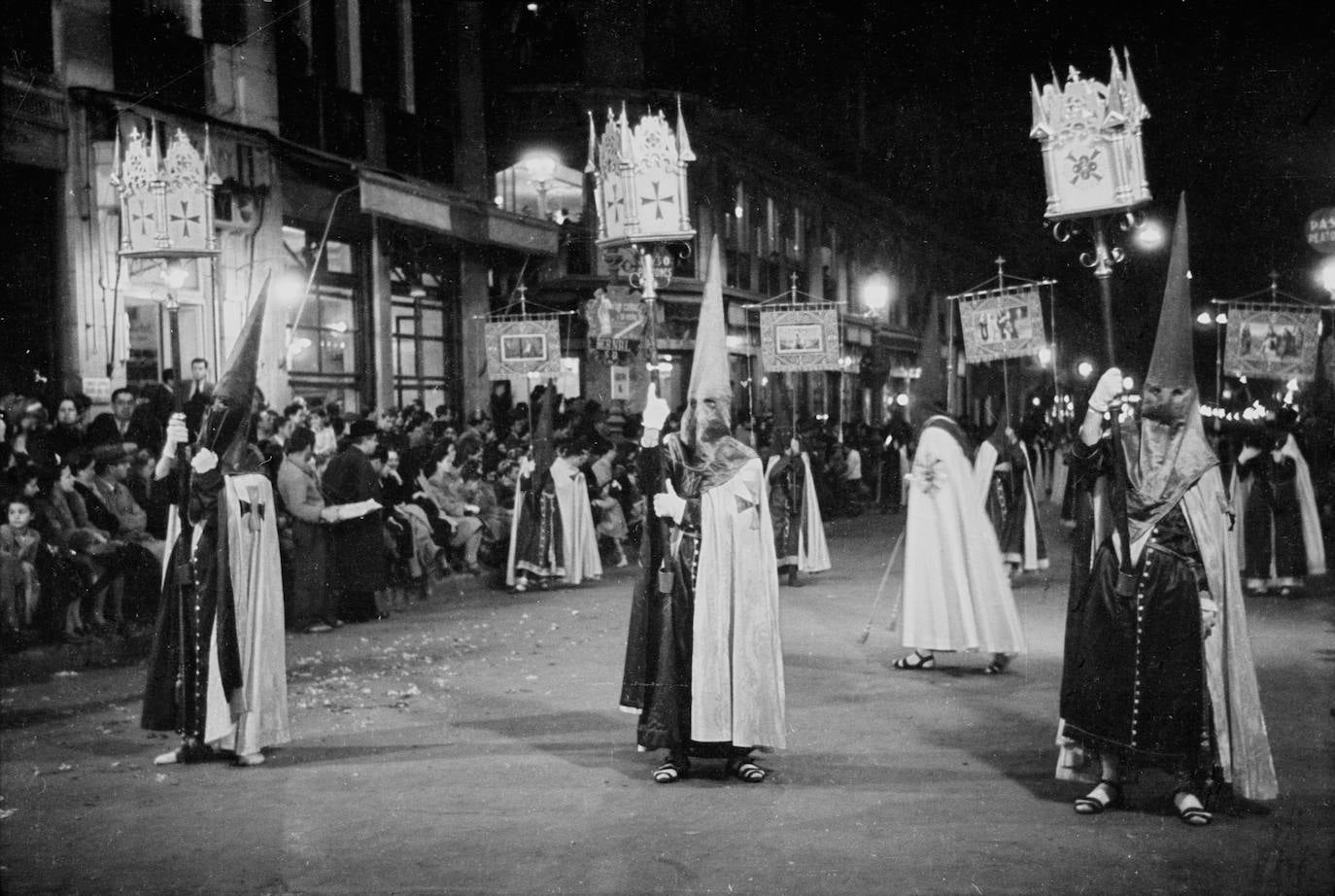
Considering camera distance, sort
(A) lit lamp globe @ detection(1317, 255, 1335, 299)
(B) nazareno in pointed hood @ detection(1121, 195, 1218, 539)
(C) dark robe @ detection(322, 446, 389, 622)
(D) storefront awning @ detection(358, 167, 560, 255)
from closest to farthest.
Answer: (B) nazareno in pointed hood @ detection(1121, 195, 1218, 539) < (C) dark robe @ detection(322, 446, 389, 622) < (D) storefront awning @ detection(358, 167, 560, 255) < (A) lit lamp globe @ detection(1317, 255, 1335, 299)

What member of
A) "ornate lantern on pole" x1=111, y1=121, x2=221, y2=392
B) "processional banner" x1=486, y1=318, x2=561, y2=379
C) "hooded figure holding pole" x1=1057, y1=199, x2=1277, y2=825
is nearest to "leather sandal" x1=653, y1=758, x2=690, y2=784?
"hooded figure holding pole" x1=1057, y1=199, x2=1277, y2=825

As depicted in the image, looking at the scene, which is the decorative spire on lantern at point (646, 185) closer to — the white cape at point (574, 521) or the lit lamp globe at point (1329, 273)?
the white cape at point (574, 521)

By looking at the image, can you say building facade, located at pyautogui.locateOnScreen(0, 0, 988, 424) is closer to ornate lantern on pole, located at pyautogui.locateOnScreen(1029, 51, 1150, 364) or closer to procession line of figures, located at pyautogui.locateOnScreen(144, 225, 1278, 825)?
procession line of figures, located at pyautogui.locateOnScreen(144, 225, 1278, 825)

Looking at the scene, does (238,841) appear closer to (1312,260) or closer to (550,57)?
(550,57)

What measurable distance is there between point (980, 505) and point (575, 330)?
2129 cm

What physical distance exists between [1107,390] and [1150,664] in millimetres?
1290

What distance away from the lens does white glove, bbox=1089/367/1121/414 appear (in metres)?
6.03

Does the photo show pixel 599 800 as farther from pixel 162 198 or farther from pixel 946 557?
A: pixel 162 198

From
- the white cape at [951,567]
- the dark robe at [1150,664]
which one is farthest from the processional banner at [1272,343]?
the dark robe at [1150,664]

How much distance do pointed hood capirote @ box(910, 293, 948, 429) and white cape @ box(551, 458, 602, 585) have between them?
6.48 meters

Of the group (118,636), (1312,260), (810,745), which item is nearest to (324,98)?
(118,636)

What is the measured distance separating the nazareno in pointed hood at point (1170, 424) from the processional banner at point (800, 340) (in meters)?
12.9

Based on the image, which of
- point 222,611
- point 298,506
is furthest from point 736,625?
point 298,506

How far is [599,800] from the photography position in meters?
6.32
